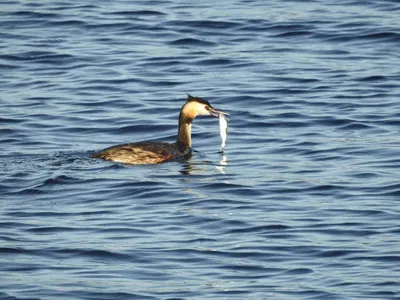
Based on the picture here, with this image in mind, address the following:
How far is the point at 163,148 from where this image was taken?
53.1 ft

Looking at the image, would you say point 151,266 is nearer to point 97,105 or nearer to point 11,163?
point 11,163

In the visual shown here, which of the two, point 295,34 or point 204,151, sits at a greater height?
point 295,34

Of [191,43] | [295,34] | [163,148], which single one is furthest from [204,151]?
[295,34]

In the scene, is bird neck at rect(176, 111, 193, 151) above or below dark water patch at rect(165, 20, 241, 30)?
below

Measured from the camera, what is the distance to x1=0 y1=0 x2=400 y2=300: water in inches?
439

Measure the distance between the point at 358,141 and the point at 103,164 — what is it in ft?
11.5

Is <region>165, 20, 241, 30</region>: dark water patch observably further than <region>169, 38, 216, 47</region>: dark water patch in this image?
Yes

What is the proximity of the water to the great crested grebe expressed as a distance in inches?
5.9

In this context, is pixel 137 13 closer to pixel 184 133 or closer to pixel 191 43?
pixel 191 43

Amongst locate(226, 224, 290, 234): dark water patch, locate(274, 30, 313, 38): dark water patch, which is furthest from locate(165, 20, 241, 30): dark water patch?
locate(226, 224, 290, 234): dark water patch

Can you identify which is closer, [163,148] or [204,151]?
[163,148]

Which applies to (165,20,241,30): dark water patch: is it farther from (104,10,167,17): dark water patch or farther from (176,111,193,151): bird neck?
(176,111,193,151): bird neck

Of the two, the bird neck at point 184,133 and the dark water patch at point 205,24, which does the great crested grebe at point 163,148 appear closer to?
the bird neck at point 184,133

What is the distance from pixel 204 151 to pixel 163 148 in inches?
33.4
